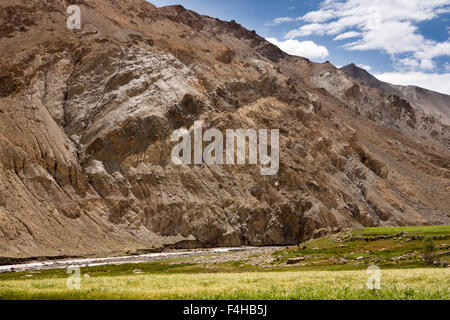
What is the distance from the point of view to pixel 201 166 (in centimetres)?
9781

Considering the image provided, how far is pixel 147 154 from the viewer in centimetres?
9512

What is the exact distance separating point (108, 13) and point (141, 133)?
5509cm

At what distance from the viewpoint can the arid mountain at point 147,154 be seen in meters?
77.7

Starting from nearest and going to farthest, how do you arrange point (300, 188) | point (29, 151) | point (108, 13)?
point (29, 151) < point (300, 188) < point (108, 13)

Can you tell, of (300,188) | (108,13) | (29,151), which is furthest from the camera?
(108,13)

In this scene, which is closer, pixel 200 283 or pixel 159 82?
pixel 200 283

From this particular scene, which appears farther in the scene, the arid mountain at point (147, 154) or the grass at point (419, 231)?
the arid mountain at point (147, 154)

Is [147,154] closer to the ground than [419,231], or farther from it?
farther from it

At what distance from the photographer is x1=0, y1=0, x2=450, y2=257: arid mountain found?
77.7m

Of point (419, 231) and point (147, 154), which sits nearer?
point (419, 231)

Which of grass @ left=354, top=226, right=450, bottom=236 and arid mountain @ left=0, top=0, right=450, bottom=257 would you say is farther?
arid mountain @ left=0, top=0, right=450, bottom=257

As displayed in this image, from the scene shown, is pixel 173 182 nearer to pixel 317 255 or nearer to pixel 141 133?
Result: pixel 141 133

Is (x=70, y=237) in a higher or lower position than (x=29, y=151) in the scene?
lower
